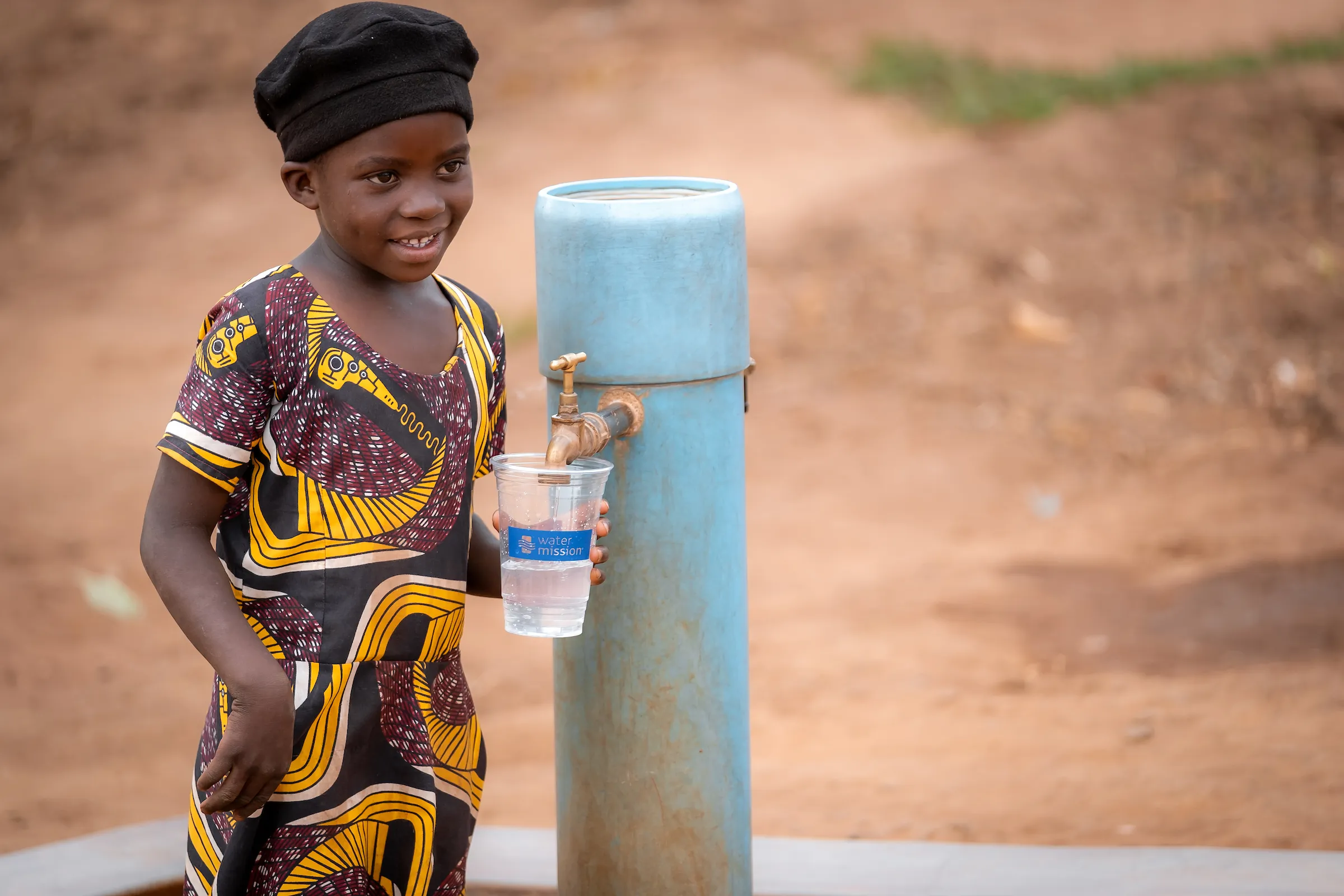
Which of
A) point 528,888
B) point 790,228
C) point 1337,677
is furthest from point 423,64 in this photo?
point 790,228

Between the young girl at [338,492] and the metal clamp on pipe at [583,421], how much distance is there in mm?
142

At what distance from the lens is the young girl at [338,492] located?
1.85m

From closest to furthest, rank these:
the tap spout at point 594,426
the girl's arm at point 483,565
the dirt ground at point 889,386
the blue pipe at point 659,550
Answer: the tap spout at point 594,426, the blue pipe at point 659,550, the girl's arm at point 483,565, the dirt ground at point 889,386

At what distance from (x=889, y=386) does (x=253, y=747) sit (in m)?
6.67

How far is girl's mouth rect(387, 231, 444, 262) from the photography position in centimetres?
191

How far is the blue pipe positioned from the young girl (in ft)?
0.57

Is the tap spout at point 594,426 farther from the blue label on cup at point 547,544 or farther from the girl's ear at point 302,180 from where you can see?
the girl's ear at point 302,180

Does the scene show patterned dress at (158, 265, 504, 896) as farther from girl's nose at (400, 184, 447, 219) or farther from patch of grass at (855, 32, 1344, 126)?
patch of grass at (855, 32, 1344, 126)


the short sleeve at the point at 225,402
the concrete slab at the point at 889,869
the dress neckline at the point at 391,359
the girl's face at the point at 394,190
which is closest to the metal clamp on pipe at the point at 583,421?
the dress neckline at the point at 391,359

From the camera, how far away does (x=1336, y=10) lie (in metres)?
14.3

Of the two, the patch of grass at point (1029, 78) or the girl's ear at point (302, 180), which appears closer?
the girl's ear at point (302, 180)

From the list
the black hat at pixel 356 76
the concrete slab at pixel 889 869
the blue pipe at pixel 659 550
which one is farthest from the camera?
the concrete slab at pixel 889 869

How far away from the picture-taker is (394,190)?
190cm

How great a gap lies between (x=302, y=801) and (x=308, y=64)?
948 mm
